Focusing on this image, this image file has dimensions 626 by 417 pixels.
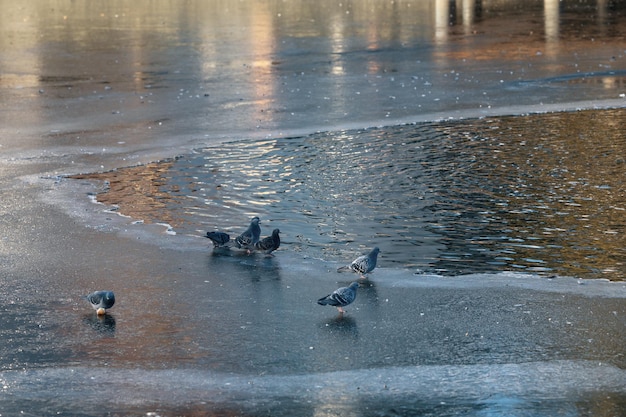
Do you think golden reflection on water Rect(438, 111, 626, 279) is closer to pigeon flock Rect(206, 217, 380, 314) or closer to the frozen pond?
the frozen pond

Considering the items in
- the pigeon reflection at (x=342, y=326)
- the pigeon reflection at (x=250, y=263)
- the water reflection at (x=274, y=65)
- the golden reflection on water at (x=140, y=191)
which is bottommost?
the pigeon reflection at (x=342, y=326)

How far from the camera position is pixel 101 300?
27.9 ft

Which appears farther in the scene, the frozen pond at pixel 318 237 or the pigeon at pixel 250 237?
the pigeon at pixel 250 237

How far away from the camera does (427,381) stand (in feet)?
23.4

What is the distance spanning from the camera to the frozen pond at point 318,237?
7.17 m

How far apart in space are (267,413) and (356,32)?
2766 centimetres

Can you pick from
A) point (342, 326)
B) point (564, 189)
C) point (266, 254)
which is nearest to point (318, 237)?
point (266, 254)

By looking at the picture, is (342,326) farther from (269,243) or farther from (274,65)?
(274,65)

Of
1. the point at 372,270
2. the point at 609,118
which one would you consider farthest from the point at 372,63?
the point at 372,270

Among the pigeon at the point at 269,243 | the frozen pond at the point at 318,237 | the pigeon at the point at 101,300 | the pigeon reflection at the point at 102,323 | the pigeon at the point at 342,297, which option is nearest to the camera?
the frozen pond at the point at 318,237

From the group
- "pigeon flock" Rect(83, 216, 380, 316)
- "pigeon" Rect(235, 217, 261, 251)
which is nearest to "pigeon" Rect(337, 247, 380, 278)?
"pigeon flock" Rect(83, 216, 380, 316)

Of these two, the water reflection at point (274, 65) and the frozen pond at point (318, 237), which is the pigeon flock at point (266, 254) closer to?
the frozen pond at point (318, 237)

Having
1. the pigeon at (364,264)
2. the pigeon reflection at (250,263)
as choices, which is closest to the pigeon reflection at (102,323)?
the pigeon reflection at (250,263)

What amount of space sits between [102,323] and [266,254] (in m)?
2.27
